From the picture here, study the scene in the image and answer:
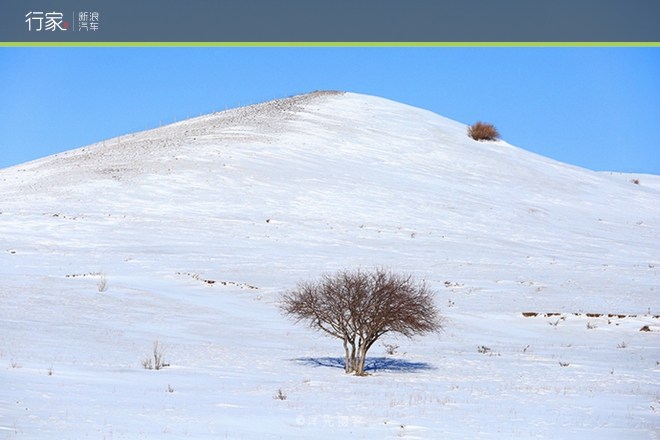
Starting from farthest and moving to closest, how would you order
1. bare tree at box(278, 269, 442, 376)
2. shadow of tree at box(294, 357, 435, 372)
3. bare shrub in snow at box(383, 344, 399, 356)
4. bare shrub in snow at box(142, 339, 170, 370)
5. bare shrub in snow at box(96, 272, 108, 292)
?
bare shrub in snow at box(96, 272, 108, 292) < bare shrub in snow at box(383, 344, 399, 356) < shadow of tree at box(294, 357, 435, 372) < bare tree at box(278, 269, 442, 376) < bare shrub in snow at box(142, 339, 170, 370)

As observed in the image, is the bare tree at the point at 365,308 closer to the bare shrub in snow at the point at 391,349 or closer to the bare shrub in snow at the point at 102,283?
the bare shrub in snow at the point at 391,349

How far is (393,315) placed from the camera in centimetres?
1706

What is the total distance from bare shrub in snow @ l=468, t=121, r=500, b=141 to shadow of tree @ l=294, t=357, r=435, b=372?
58714 mm

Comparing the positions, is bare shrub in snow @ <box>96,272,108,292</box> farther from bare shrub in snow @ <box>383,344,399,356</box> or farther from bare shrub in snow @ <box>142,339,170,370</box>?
bare shrub in snow @ <box>383,344,399,356</box>

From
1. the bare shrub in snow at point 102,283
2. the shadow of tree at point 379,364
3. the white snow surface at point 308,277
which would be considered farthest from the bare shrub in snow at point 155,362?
the bare shrub in snow at point 102,283

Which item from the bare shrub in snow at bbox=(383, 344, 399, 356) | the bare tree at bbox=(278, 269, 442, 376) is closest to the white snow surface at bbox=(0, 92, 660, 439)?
the bare shrub in snow at bbox=(383, 344, 399, 356)

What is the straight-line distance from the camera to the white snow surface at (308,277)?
11.9 meters

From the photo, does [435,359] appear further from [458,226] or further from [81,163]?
[81,163]

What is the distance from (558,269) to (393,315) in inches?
755

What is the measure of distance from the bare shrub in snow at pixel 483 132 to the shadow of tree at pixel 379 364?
58.7 meters

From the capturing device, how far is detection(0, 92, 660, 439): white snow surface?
11.9 meters

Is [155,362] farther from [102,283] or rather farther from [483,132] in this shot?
[483,132]

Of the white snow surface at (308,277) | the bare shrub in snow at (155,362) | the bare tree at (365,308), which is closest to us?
the white snow surface at (308,277)

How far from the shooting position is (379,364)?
1934 cm
